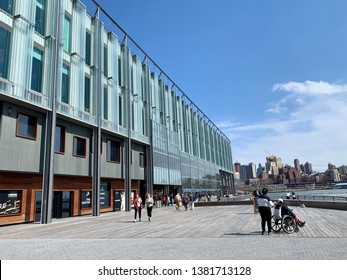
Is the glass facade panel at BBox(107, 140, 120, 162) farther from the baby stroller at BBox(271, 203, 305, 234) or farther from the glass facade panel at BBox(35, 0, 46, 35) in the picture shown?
the baby stroller at BBox(271, 203, 305, 234)

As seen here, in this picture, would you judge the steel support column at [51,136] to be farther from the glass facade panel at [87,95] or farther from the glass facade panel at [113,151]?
the glass facade panel at [113,151]

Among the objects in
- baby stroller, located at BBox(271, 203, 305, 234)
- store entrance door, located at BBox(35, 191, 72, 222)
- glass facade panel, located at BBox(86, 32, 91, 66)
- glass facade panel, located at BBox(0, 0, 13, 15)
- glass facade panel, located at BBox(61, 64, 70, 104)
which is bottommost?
baby stroller, located at BBox(271, 203, 305, 234)

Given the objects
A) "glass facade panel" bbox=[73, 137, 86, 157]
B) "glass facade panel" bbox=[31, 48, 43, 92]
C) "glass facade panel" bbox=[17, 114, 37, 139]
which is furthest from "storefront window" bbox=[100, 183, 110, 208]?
"glass facade panel" bbox=[31, 48, 43, 92]

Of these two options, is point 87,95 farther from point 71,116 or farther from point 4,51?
point 4,51

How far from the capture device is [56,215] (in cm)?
2302

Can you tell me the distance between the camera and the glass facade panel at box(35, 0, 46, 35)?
68.7ft

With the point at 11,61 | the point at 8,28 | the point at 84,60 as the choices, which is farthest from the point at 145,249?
the point at 84,60

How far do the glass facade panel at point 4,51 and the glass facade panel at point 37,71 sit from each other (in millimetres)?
2125

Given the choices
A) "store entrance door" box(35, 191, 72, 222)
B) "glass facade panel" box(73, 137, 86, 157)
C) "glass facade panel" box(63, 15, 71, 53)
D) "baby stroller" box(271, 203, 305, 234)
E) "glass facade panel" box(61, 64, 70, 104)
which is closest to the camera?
"baby stroller" box(271, 203, 305, 234)

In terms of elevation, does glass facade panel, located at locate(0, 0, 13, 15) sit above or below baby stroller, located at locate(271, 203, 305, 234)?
above

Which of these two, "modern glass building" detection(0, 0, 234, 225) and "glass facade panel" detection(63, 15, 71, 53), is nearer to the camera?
"modern glass building" detection(0, 0, 234, 225)

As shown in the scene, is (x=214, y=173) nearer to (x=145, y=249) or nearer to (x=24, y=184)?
(x=24, y=184)

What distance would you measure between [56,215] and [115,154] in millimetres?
9010

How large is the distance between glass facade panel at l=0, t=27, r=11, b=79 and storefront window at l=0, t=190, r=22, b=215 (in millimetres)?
7093
